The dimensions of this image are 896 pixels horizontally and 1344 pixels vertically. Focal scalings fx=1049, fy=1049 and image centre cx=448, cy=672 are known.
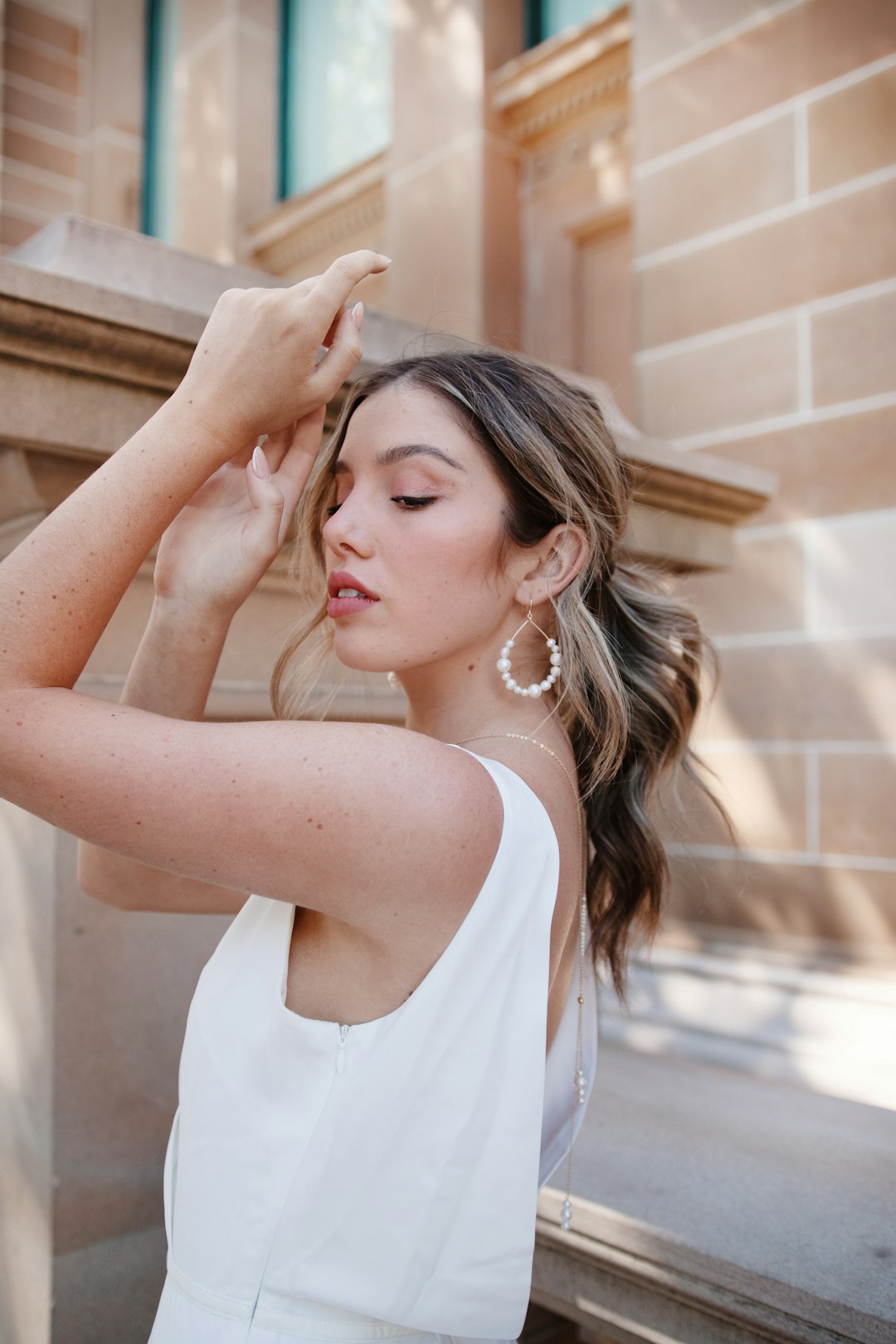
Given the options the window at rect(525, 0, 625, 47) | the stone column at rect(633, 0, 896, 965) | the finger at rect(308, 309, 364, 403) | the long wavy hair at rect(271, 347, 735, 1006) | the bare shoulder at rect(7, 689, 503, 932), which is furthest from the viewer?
the window at rect(525, 0, 625, 47)

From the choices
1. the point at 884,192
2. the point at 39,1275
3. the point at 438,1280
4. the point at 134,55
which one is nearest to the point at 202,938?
the point at 39,1275

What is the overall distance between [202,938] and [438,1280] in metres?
0.82

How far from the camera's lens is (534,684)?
1525mm

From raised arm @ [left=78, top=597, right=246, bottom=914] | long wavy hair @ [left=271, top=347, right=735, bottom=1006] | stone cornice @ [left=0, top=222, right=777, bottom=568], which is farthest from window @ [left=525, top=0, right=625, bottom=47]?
raised arm @ [left=78, top=597, right=246, bottom=914]

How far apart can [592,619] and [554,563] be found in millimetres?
97

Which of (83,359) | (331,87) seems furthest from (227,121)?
(83,359)

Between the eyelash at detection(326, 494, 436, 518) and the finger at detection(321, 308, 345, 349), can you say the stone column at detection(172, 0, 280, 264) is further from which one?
the eyelash at detection(326, 494, 436, 518)

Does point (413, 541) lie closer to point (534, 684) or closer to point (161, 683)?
point (534, 684)

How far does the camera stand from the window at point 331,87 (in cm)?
539

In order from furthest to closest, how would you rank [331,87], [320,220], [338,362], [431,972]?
[331,87] < [320,220] < [338,362] < [431,972]

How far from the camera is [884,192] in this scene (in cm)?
317

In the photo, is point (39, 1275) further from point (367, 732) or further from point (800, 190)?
point (800, 190)

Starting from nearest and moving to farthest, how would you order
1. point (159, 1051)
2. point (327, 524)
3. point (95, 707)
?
point (95, 707) < point (327, 524) < point (159, 1051)

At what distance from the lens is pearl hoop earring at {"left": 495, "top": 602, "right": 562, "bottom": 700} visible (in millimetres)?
1461
